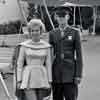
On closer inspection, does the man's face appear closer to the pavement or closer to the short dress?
the short dress

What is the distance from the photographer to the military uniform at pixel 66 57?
537 centimetres

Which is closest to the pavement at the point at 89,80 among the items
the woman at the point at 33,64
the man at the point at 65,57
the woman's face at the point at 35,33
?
the man at the point at 65,57

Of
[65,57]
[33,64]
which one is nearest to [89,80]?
[65,57]

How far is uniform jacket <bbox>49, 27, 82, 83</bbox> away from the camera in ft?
17.6

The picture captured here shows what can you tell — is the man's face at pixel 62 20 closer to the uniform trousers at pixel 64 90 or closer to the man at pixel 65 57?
the man at pixel 65 57

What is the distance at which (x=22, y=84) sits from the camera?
4.93 m

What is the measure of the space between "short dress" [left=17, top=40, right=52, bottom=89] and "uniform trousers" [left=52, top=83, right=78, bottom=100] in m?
0.57

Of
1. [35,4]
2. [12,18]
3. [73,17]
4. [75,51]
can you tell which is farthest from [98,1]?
[75,51]

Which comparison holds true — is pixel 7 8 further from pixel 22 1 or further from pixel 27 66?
pixel 27 66

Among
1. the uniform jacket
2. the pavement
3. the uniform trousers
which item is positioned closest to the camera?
the uniform jacket

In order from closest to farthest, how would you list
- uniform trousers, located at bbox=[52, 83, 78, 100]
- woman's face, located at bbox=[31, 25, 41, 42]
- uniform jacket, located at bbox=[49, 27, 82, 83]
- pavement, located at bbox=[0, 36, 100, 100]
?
woman's face, located at bbox=[31, 25, 41, 42] → uniform jacket, located at bbox=[49, 27, 82, 83] → uniform trousers, located at bbox=[52, 83, 78, 100] → pavement, located at bbox=[0, 36, 100, 100]

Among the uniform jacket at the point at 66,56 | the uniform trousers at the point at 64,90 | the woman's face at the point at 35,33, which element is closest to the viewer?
the woman's face at the point at 35,33

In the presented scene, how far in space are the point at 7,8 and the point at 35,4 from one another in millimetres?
2843

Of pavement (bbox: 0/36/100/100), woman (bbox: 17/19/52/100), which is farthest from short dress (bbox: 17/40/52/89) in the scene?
pavement (bbox: 0/36/100/100)
